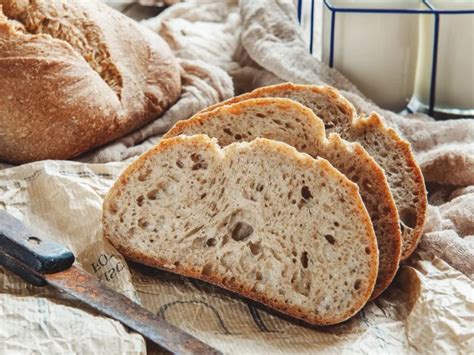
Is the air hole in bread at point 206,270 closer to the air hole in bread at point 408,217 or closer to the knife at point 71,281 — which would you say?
the knife at point 71,281

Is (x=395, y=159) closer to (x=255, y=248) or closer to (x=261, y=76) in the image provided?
(x=255, y=248)

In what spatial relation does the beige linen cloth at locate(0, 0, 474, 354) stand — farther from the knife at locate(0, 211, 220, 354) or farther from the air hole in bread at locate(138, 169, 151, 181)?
the air hole in bread at locate(138, 169, 151, 181)

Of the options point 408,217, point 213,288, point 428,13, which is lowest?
point 213,288

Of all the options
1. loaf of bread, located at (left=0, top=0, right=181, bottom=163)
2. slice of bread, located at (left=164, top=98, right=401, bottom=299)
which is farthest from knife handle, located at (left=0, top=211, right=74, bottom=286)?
loaf of bread, located at (left=0, top=0, right=181, bottom=163)

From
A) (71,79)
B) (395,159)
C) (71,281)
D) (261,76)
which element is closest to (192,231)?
(71,281)

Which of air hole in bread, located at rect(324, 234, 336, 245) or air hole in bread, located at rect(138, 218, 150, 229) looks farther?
air hole in bread, located at rect(138, 218, 150, 229)

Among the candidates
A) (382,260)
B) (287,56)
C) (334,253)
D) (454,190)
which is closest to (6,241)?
(334,253)
